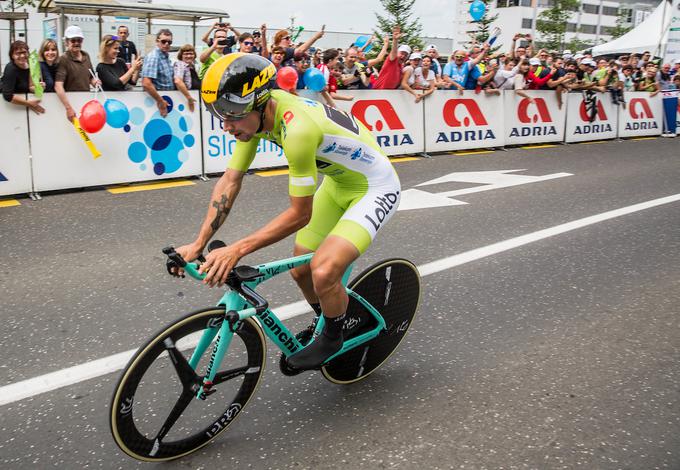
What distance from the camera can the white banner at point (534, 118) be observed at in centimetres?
1344

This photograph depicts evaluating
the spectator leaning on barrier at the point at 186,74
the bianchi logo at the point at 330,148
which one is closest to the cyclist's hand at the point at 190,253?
the bianchi logo at the point at 330,148

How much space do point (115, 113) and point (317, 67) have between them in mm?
4215

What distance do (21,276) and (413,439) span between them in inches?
145

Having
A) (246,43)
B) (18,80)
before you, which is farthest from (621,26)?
(18,80)

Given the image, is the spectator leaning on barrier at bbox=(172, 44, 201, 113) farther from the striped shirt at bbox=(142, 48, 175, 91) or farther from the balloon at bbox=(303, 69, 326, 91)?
the balloon at bbox=(303, 69, 326, 91)

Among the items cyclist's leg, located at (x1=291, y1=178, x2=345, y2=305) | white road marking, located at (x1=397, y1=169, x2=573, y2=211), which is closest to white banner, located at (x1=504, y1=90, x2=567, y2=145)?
white road marking, located at (x1=397, y1=169, x2=573, y2=211)

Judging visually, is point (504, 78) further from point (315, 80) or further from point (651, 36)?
point (651, 36)

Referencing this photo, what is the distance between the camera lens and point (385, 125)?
11398 millimetres

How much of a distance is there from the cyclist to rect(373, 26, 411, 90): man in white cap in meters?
8.42

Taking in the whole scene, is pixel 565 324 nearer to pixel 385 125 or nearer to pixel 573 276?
pixel 573 276

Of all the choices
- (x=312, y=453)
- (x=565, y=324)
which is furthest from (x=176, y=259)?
(x=565, y=324)

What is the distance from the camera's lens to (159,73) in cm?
889

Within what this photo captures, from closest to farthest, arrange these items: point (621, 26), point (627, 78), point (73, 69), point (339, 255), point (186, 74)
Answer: point (339, 255) → point (73, 69) → point (186, 74) → point (627, 78) → point (621, 26)

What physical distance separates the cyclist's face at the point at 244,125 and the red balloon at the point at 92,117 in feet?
19.4
